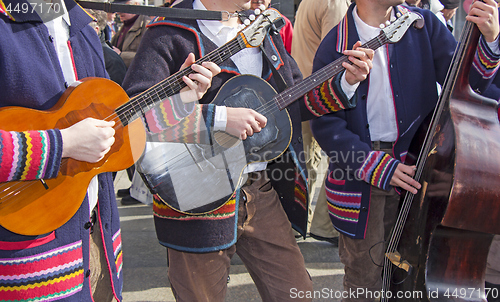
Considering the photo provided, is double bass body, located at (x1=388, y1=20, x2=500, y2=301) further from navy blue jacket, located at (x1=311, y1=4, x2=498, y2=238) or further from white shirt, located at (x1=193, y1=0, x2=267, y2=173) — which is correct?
white shirt, located at (x1=193, y1=0, x2=267, y2=173)

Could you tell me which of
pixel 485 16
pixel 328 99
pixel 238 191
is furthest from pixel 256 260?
pixel 485 16

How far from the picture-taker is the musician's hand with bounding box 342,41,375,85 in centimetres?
173

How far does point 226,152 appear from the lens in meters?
1.67

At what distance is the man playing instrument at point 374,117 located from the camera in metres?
1.95

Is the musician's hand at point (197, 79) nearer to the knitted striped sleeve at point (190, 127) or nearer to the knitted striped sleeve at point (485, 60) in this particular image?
the knitted striped sleeve at point (190, 127)

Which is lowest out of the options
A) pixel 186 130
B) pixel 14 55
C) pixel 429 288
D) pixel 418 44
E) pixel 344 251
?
pixel 344 251

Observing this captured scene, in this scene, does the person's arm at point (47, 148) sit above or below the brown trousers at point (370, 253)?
above

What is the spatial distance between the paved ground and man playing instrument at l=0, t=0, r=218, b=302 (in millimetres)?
1508

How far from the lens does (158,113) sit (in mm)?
1547

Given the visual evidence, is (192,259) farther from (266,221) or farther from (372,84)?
(372,84)

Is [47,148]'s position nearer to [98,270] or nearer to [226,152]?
[98,270]

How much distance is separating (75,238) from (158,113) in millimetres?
557

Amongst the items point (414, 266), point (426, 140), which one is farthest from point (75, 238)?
point (426, 140)

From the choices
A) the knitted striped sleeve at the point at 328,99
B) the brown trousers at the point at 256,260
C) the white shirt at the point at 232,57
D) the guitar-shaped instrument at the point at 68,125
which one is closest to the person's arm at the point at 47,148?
the guitar-shaped instrument at the point at 68,125
